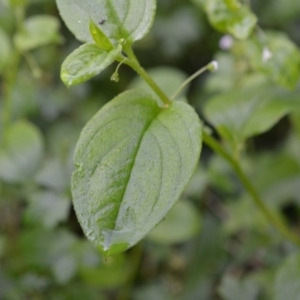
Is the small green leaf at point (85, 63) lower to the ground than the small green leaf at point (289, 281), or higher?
higher

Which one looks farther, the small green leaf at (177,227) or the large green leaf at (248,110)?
the small green leaf at (177,227)

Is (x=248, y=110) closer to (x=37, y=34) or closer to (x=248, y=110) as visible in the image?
(x=248, y=110)

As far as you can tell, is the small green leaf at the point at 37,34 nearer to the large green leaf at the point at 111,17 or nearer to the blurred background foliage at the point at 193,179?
the blurred background foliage at the point at 193,179

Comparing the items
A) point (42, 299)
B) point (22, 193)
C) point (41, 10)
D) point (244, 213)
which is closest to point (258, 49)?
point (244, 213)

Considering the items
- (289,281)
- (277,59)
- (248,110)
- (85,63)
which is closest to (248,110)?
(248,110)

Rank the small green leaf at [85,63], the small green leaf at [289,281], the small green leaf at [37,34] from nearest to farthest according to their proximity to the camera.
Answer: the small green leaf at [85,63]
the small green leaf at [289,281]
the small green leaf at [37,34]

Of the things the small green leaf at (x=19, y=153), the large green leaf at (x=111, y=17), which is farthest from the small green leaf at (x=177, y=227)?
the large green leaf at (x=111, y=17)

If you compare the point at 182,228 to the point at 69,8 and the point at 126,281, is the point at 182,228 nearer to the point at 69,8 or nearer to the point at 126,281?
the point at 126,281
